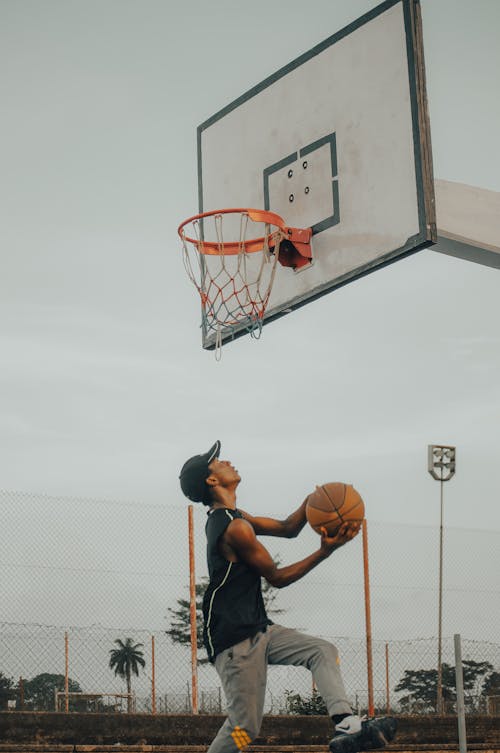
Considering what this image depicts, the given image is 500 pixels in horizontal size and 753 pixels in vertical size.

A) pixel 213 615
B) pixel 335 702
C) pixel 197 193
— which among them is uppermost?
pixel 197 193

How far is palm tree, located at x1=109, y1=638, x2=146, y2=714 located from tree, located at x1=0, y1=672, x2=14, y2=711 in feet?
3.31

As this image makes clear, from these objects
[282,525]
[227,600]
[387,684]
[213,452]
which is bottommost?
[387,684]

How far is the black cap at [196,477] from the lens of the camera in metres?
6.16

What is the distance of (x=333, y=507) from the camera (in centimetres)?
569

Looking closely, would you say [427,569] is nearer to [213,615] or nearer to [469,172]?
[469,172]

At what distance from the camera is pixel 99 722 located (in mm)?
8945

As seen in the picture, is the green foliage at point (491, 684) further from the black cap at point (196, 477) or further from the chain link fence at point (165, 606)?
the black cap at point (196, 477)

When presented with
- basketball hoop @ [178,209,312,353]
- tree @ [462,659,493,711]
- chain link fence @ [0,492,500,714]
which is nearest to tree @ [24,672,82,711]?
chain link fence @ [0,492,500,714]

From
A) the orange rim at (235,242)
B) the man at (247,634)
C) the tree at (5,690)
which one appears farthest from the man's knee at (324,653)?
the tree at (5,690)

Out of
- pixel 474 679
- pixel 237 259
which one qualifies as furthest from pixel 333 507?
pixel 474 679

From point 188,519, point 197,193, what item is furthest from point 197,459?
point 188,519

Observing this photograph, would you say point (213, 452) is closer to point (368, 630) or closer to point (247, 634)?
point (247, 634)

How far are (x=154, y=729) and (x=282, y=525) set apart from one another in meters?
3.62

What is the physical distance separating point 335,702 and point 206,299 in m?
3.84
